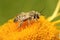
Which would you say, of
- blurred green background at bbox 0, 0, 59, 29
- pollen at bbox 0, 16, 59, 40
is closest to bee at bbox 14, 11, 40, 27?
pollen at bbox 0, 16, 59, 40

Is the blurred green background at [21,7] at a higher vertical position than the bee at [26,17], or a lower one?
higher

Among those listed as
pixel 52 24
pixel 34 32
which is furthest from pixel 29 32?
pixel 52 24

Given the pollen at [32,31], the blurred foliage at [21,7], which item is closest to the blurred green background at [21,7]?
the blurred foliage at [21,7]

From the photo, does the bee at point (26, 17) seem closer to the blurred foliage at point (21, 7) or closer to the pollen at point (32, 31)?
the pollen at point (32, 31)

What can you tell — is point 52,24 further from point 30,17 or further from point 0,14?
point 0,14

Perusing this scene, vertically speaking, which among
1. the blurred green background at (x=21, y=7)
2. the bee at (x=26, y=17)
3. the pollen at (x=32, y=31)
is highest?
the blurred green background at (x=21, y=7)

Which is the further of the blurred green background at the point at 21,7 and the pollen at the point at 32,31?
the blurred green background at the point at 21,7

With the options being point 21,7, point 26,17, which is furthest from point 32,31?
point 21,7

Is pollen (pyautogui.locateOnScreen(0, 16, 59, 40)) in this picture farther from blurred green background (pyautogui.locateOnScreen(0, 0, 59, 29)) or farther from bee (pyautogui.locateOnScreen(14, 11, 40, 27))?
blurred green background (pyautogui.locateOnScreen(0, 0, 59, 29))

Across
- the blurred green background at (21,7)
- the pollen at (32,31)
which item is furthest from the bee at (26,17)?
the blurred green background at (21,7)
